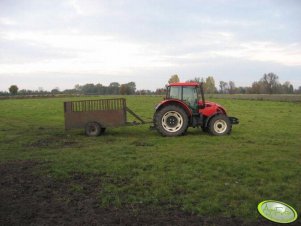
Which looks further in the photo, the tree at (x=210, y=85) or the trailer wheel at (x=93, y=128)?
the tree at (x=210, y=85)

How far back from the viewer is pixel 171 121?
13.6m

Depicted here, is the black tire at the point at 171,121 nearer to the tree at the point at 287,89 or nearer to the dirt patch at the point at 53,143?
the dirt patch at the point at 53,143

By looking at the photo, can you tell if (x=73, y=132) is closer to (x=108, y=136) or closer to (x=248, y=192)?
(x=108, y=136)

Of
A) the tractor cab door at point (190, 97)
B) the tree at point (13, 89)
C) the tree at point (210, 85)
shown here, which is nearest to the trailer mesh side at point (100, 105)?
the tractor cab door at point (190, 97)

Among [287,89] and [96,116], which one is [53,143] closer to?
[96,116]

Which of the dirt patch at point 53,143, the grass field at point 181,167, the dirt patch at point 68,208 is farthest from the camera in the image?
the dirt patch at point 53,143

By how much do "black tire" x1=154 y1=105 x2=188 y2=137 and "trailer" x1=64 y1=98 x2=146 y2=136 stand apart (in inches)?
54.9

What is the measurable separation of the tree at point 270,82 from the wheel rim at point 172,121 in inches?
3136

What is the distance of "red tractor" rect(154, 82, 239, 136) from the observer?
531 inches

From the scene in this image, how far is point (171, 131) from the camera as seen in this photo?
13.6 m

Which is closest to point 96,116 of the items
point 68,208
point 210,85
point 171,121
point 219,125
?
point 171,121

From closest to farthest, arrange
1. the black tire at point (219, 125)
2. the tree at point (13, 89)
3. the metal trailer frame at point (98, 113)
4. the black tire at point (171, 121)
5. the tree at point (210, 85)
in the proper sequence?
the black tire at point (171, 121) < the black tire at point (219, 125) < the metal trailer frame at point (98, 113) < the tree at point (210, 85) < the tree at point (13, 89)

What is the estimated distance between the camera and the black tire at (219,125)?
44.6ft

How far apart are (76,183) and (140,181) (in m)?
1.29
